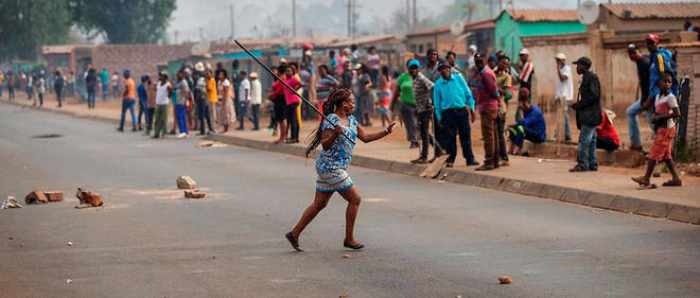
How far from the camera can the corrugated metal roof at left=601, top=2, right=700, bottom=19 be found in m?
33.8

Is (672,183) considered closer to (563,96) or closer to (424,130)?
(424,130)

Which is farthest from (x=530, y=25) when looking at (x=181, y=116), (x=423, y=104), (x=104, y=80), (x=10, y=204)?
(x=10, y=204)

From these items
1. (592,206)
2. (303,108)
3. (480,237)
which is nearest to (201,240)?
(480,237)

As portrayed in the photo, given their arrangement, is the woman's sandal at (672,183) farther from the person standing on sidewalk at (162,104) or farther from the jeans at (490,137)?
the person standing on sidewalk at (162,104)

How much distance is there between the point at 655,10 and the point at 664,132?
2141 cm

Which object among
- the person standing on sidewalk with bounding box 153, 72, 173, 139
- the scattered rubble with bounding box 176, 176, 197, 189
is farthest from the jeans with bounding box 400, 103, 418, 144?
the person standing on sidewalk with bounding box 153, 72, 173, 139

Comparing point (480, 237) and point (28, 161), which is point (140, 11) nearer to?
point (28, 161)

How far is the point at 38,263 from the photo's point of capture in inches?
409

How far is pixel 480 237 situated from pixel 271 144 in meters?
14.5

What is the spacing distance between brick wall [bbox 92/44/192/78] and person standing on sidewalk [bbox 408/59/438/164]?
60.7 m

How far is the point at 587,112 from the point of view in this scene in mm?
16438

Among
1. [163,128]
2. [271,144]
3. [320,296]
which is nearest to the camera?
[320,296]

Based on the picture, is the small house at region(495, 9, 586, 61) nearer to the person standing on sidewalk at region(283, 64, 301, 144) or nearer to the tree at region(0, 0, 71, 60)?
the person standing on sidewalk at region(283, 64, 301, 144)

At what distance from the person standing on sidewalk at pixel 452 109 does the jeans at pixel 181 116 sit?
13.1 metres
